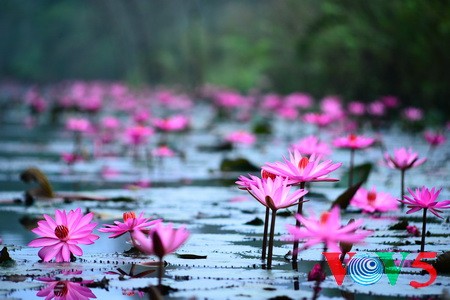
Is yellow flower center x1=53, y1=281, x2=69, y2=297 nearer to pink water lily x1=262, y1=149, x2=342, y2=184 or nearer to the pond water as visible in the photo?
the pond water

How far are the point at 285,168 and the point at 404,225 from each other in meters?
1.00

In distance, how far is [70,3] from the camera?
4144 cm

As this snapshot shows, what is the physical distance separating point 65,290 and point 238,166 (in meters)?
3.42

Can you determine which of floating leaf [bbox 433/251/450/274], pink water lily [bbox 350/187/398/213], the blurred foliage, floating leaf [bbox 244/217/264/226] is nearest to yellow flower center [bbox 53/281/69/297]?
floating leaf [bbox 433/251/450/274]

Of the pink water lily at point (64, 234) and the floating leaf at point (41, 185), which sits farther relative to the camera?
the floating leaf at point (41, 185)

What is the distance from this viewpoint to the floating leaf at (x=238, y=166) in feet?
18.0

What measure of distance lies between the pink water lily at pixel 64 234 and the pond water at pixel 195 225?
37mm

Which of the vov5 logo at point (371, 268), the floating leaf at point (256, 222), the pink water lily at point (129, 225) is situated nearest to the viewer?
the vov5 logo at point (371, 268)

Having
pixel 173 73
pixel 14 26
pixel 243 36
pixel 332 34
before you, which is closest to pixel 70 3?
pixel 14 26

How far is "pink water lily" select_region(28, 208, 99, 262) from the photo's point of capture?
2545 mm

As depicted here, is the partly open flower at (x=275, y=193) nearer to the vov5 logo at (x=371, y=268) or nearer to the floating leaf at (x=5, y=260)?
the vov5 logo at (x=371, y=268)

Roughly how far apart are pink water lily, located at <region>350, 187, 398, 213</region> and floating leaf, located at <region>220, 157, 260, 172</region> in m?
1.89

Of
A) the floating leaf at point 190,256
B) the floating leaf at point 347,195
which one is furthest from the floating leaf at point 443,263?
the floating leaf at point 347,195

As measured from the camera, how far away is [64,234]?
8.39ft
